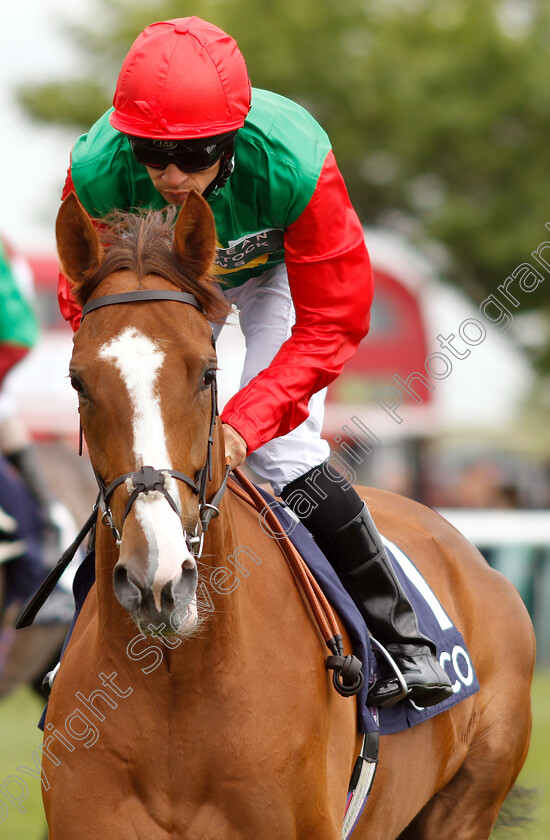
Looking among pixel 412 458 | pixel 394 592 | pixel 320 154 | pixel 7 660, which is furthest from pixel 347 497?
pixel 412 458

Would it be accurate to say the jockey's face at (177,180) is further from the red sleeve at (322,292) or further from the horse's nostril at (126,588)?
the horse's nostril at (126,588)

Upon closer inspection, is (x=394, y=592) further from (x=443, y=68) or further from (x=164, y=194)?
(x=443, y=68)

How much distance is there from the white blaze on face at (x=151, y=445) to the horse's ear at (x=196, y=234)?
344mm

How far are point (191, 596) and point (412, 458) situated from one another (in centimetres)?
1786

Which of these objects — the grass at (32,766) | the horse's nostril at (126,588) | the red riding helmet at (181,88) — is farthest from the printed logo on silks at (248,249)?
the grass at (32,766)

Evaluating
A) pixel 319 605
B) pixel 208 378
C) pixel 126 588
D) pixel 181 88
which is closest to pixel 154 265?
pixel 208 378

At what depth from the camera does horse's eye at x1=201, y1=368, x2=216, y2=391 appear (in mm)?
2689

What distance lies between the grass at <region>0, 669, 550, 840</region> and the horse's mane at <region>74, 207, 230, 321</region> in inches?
Answer: 125

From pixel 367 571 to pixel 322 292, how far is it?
0.96 metres

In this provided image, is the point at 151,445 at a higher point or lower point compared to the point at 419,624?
higher

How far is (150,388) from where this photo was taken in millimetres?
→ 2553

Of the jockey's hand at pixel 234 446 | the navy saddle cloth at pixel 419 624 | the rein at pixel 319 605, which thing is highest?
the jockey's hand at pixel 234 446

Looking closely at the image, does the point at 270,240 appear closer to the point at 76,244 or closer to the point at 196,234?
the point at 196,234

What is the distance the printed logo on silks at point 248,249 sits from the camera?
11.3ft
